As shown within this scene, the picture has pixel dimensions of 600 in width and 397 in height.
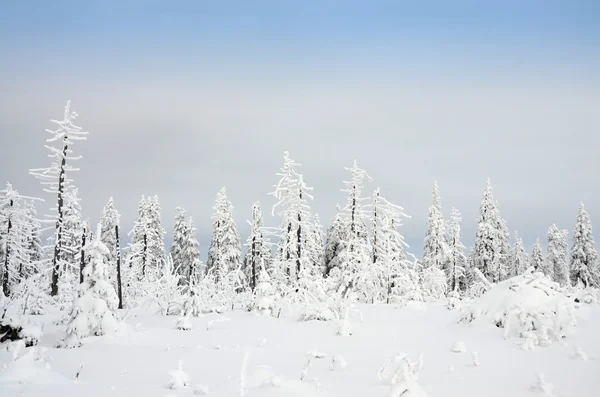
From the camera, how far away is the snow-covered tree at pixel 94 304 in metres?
12.1

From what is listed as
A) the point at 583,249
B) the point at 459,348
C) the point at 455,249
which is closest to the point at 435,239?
the point at 455,249

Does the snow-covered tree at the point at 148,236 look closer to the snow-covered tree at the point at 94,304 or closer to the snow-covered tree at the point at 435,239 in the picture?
the snow-covered tree at the point at 435,239

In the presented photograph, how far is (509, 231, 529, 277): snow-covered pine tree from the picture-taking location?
6838 cm

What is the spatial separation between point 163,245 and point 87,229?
2303 cm

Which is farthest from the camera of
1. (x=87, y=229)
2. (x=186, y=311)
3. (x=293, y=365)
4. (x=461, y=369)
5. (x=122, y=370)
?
(x=87, y=229)

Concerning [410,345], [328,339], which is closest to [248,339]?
[328,339]

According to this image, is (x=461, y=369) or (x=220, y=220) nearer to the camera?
(x=461, y=369)

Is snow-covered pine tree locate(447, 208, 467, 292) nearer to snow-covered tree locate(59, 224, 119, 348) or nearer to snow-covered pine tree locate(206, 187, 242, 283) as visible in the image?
snow-covered pine tree locate(206, 187, 242, 283)

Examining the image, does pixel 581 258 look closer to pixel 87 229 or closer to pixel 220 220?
pixel 220 220

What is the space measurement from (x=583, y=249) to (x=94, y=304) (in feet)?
185

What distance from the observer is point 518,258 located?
69062 millimetres

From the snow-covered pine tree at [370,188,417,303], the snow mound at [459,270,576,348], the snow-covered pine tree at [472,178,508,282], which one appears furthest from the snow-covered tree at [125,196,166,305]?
the snow mound at [459,270,576,348]

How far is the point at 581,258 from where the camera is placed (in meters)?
52.4

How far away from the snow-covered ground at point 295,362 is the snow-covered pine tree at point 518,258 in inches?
2314
